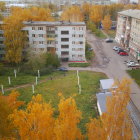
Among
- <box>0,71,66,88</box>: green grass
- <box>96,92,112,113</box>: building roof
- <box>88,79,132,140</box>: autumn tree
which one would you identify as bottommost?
<box>0,71,66,88</box>: green grass

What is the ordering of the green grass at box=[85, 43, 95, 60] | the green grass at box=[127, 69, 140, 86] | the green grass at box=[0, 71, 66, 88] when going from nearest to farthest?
the green grass at box=[0, 71, 66, 88], the green grass at box=[127, 69, 140, 86], the green grass at box=[85, 43, 95, 60]

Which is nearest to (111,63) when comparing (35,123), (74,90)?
(74,90)

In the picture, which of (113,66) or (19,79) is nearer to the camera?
(19,79)

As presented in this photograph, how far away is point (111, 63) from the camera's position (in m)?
33.1

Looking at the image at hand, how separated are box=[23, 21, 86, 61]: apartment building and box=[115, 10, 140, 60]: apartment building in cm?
978

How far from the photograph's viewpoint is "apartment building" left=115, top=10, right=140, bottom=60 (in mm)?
35375

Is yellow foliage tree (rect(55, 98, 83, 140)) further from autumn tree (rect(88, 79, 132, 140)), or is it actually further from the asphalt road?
the asphalt road

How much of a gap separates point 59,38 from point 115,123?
2548cm

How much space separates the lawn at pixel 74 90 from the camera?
19.6 m

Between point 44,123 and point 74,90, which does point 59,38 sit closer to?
point 74,90

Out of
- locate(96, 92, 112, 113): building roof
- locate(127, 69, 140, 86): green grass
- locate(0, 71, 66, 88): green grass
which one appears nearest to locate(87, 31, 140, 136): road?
locate(127, 69, 140, 86): green grass

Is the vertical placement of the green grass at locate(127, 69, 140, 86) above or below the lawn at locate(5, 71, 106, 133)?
above

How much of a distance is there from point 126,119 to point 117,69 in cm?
1988

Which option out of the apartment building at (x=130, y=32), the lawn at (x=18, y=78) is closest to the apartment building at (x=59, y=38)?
the lawn at (x=18, y=78)
